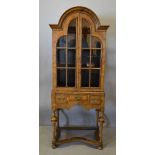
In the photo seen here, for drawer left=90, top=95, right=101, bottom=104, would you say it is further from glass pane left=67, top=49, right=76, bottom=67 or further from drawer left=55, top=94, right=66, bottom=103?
glass pane left=67, top=49, right=76, bottom=67

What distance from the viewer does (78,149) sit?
8.83 ft

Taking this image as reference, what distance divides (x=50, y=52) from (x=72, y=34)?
2.61 ft

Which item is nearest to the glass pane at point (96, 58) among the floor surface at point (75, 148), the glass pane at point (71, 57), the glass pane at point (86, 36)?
the glass pane at point (86, 36)

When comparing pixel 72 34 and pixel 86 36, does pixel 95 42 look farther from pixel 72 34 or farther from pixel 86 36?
pixel 72 34

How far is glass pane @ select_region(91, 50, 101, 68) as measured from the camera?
2690 mm

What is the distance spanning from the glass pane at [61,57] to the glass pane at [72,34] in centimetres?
11

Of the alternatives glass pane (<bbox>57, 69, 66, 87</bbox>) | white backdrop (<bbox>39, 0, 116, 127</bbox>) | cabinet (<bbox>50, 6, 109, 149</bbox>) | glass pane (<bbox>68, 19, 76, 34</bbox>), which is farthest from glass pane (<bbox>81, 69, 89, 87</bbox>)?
white backdrop (<bbox>39, 0, 116, 127</bbox>)

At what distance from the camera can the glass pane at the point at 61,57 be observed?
2691 mm

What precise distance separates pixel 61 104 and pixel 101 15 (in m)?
1.47

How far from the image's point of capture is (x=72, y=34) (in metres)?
2.67

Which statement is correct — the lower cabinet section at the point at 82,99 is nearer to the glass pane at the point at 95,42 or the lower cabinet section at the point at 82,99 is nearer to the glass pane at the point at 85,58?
the glass pane at the point at 85,58

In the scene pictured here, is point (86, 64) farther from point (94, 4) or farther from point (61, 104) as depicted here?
point (94, 4)

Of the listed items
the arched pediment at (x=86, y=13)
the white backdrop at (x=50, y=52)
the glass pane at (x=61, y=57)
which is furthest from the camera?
the white backdrop at (x=50, y=52)
